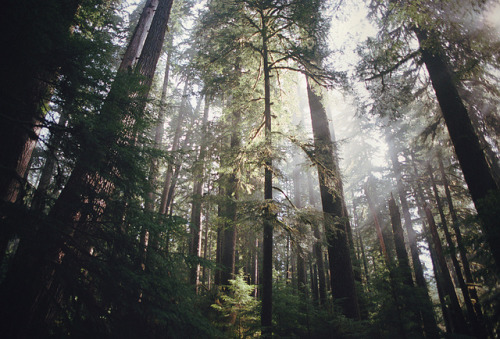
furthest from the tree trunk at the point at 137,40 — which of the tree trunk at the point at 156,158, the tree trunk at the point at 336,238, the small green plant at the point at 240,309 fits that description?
the small green plant at the point at 240,309

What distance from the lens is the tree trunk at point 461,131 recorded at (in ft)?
20.0

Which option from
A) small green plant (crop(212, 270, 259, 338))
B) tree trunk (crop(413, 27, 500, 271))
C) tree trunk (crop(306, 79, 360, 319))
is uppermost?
tree trunk (crop(413, 27, 500, 271))

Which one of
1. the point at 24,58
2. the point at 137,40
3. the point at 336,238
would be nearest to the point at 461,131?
the point at 336,238

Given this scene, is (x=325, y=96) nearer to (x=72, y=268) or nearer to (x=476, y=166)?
(x=476, y=166)

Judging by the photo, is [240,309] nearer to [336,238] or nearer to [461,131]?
[336,238]

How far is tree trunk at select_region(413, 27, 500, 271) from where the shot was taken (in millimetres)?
6094

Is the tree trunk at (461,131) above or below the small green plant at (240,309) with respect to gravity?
above

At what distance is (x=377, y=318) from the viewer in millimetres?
4910

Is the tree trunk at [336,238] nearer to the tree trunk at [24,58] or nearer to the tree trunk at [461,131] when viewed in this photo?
the tree trunk at [461,131]

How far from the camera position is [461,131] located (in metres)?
6.81

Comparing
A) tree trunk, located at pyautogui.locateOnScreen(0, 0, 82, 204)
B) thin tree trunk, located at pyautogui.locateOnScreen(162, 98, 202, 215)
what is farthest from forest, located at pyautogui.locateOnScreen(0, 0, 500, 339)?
thin tree trunk, located at pyautogui.locateOnScreen(162, 98, 202, 215)

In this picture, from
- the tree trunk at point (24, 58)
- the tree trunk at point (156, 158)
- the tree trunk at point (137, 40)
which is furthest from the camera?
the tree trunk at point (137, 40)

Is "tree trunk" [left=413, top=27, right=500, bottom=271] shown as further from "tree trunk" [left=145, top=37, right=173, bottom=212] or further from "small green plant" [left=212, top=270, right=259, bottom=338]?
"tree trunk" [left=145, top=37, right=173, bottom=212]

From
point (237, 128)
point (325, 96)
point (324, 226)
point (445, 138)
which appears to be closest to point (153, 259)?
point (324, 226)
